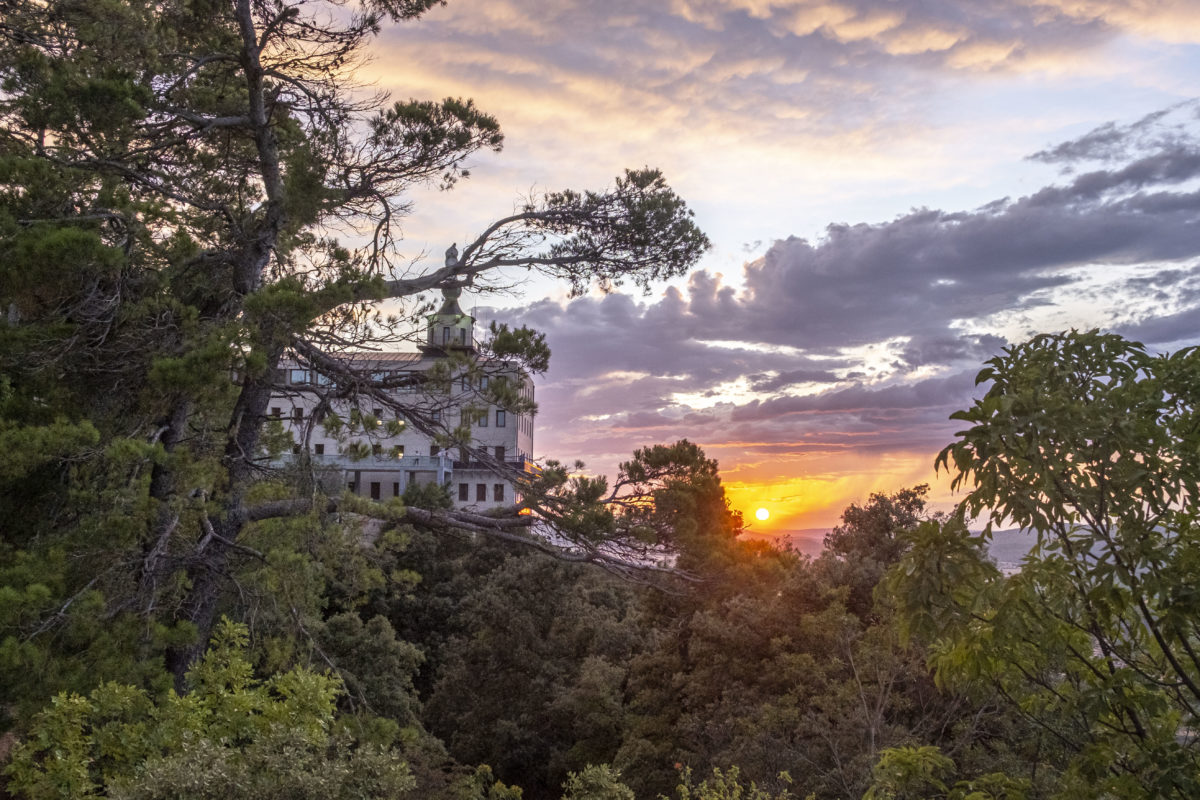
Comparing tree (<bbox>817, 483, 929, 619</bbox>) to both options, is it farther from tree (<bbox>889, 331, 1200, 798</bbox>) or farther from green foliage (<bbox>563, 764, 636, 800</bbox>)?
tree (<bbox>889, 331, 1200, 798</bbox>)

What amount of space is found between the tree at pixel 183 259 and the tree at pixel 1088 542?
7.95m

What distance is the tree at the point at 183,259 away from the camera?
996cm

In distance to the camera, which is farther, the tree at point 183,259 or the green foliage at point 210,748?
the tree at point 183,259

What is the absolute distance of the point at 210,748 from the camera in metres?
6.32

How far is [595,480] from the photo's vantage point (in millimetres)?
12258

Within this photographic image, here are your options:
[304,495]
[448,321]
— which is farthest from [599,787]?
[448,321]

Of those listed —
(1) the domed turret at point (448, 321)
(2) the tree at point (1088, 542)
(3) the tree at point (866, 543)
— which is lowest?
(3) the tree at point (866, 543)

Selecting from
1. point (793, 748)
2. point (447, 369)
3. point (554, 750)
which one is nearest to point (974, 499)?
point (447, 369)

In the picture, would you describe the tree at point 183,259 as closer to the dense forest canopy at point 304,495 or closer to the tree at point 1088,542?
the dense forest canopy at point 304,495

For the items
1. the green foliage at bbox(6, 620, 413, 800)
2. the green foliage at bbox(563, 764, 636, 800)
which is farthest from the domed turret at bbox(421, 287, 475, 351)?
the green foliage at bbox(563, 764, 636, 800)

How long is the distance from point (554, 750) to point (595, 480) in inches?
623

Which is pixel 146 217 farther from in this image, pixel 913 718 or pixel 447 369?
pixel 913 718

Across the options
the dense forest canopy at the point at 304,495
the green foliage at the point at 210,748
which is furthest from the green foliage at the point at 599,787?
the green foliage at the point at 210,748

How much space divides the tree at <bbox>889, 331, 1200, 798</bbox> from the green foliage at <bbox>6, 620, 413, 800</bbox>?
454 centimetres
